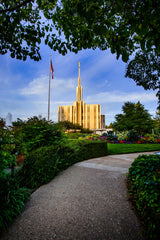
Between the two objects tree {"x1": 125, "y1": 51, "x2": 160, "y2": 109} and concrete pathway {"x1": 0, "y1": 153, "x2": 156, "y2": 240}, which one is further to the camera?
tree {"x1": 125, "y1": 51, "x2": 160, "y2": 109}

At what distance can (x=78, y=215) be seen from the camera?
199 cm

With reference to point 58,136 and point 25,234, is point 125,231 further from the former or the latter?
point 58,136

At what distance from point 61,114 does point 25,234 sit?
188ft

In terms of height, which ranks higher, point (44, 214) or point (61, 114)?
point (61, 114)

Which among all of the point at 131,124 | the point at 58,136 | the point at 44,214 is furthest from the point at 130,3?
the point at 131,124

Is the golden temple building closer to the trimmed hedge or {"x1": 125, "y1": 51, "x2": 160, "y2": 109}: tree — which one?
{"x1": 125, "y1": 51, "x2": 160, "y2": 109}: tree

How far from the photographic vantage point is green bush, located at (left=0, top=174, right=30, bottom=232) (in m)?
1.80

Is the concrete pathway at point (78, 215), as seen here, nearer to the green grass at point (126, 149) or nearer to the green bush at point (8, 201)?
the green bush at point (8, 201)

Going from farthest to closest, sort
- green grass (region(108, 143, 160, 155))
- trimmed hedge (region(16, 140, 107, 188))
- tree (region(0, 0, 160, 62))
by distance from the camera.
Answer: green grass (region(108, 143, 160, 155)) < trimmed hedge (region(16, 140, 107, 188)) < tree (region(0, 0, 160, 62))

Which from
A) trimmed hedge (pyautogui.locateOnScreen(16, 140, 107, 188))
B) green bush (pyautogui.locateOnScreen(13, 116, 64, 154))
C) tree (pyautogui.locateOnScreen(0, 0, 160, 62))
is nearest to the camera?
tree (pyautogui.locateOnScreen(0, 0, 160, 62))

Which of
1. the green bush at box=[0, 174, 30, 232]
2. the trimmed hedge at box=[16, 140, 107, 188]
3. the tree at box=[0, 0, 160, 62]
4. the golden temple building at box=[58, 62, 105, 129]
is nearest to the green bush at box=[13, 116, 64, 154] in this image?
the trimmed hedge at box=[16, 140, 107, 188]

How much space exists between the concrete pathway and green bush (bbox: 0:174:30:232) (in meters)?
0.11

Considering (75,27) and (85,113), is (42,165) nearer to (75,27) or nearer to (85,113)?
(75,27)

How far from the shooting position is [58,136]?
5.12 m
